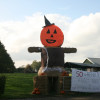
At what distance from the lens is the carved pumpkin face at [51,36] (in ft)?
56.1

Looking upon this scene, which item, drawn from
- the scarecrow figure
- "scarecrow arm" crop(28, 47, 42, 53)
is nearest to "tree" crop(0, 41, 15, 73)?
"scarecrow arm" crop(28, 47, 42, 53)

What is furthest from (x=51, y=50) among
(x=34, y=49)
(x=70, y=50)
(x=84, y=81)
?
(x=84, y=81)

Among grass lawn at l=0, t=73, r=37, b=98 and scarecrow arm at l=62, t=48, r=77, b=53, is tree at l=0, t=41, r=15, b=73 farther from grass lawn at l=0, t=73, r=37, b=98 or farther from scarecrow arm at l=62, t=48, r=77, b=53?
scarecrow arm at l=62, t=48, r=77, b=53

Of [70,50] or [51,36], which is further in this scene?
[70,50]

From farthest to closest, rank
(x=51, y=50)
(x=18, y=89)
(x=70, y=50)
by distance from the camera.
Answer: (x=18, y=89) < (x=70, y=50) < (x=51, y=50)

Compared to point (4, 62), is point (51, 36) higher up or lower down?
lower down

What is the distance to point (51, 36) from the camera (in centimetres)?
1708

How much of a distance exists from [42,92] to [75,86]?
269 centimetres

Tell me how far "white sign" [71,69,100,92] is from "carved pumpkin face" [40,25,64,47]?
2.83m

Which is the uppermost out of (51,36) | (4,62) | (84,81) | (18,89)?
(4,62)

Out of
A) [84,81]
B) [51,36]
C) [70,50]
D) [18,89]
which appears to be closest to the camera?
[84,81]

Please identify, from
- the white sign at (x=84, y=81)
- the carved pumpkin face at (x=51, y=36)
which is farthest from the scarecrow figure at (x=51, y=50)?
the white sign at (x=84, y=81)

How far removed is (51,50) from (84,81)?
3671mm

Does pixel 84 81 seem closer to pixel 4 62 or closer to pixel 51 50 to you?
pixel 51 50
